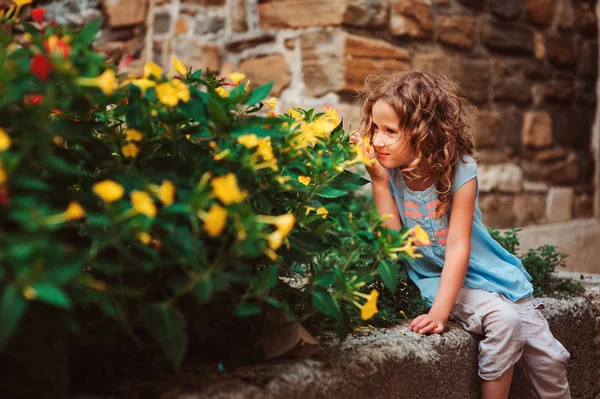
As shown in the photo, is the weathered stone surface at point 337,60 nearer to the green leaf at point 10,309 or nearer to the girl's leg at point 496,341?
the girl's leg at point 496,341

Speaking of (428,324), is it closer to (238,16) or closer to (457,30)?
(238,16)

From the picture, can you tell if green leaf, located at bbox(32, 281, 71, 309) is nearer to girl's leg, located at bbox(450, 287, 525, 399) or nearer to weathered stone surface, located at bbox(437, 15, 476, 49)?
girl's leg, located at bbox(450, 287, 525, 399)

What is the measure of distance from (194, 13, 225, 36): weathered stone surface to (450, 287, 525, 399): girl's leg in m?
2.47

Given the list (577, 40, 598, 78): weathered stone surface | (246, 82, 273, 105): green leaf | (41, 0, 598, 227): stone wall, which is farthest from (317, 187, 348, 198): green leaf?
(577, 40, 598, 78): weathered stone surface

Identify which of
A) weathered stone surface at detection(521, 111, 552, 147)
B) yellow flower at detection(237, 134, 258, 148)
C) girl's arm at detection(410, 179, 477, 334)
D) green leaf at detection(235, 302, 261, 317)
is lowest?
weathered stone surface at detection(521, 111, 552, 147)

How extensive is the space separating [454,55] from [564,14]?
132cm

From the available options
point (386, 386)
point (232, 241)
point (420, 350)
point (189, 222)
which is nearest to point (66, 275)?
point (189, 222)

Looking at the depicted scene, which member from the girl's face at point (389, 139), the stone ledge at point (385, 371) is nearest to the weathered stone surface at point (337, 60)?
the girl's face at point (389, 139)

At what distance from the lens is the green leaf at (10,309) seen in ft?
2.69

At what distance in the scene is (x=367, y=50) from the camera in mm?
3422

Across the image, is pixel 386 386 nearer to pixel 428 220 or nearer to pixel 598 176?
pixel 428 220

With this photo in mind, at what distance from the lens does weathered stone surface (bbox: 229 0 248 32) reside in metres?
3.68

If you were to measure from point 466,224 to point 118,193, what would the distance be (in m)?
1.30

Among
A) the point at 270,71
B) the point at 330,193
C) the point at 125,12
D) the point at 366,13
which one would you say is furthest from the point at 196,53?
the point at 330,193
